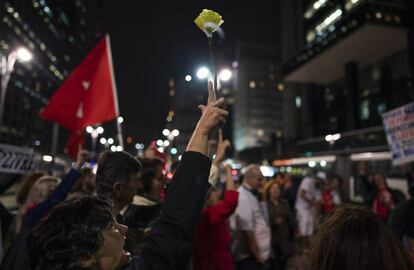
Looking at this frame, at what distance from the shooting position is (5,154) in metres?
4.04

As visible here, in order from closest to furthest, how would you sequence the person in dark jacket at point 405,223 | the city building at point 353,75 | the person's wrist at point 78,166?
the person's wrist at point 78,166, the person in dark jacket at point 405,223, the city building at point 353,75

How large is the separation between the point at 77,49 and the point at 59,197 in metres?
105

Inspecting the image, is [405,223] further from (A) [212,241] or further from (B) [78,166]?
(B) [78,166]

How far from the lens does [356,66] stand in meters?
36.6

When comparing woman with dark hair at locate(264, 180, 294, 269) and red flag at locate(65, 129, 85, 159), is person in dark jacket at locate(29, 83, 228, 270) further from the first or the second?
woman with dark hair at locate(264, 180, 294, 269)

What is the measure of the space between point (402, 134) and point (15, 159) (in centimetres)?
605

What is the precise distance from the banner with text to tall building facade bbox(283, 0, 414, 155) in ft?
59.5

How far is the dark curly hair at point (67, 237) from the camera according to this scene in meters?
1.52

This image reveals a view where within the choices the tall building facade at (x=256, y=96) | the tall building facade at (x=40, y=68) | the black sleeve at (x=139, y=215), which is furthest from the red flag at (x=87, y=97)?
the tall building facade at (x=256, y=96)

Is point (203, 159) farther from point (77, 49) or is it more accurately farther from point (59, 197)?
point (77, 49)

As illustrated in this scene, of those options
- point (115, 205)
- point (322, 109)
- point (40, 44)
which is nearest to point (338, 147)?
point (322, 109)

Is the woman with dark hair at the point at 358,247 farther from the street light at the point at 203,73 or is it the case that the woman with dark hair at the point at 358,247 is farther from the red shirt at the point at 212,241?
the red shirt at the point at 212,241

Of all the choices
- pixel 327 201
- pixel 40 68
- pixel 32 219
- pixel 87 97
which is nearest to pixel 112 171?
pixel 32 219

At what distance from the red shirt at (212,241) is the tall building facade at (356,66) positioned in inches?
854
